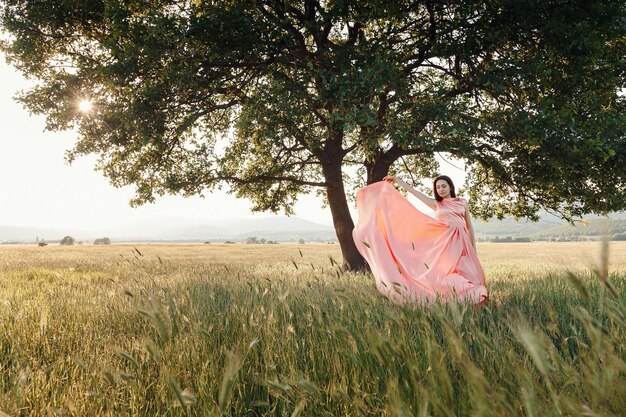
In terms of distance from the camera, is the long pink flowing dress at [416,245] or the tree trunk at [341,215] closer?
the long pink flowing dress at [416,245]

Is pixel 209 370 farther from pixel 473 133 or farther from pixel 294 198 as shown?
pixel 294 198

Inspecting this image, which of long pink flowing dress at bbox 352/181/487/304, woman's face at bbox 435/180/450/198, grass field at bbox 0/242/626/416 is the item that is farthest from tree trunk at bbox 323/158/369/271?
grass field at bbox 0/242/626/416

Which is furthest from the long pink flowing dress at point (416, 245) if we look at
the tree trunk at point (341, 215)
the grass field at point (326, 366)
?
the tree trunk at point (341, 215)

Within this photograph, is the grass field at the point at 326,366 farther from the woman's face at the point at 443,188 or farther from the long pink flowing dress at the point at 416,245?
the woman's face at the point at 443,188

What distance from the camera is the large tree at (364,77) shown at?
9.49 m

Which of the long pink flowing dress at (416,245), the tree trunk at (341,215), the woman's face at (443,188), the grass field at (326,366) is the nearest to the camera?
the grass field at (326,366)

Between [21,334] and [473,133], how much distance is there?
9274 millimetres

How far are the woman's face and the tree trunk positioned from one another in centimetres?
596

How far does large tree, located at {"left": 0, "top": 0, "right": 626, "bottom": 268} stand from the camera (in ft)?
31.1

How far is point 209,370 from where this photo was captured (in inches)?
119

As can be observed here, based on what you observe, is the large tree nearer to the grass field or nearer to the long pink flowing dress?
the long pink flowing dress

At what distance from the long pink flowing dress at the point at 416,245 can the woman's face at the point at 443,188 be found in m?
0.24

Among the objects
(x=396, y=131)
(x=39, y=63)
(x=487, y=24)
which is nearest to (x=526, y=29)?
(x=487, y=24)

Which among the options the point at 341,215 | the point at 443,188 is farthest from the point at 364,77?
the point at 341,215
